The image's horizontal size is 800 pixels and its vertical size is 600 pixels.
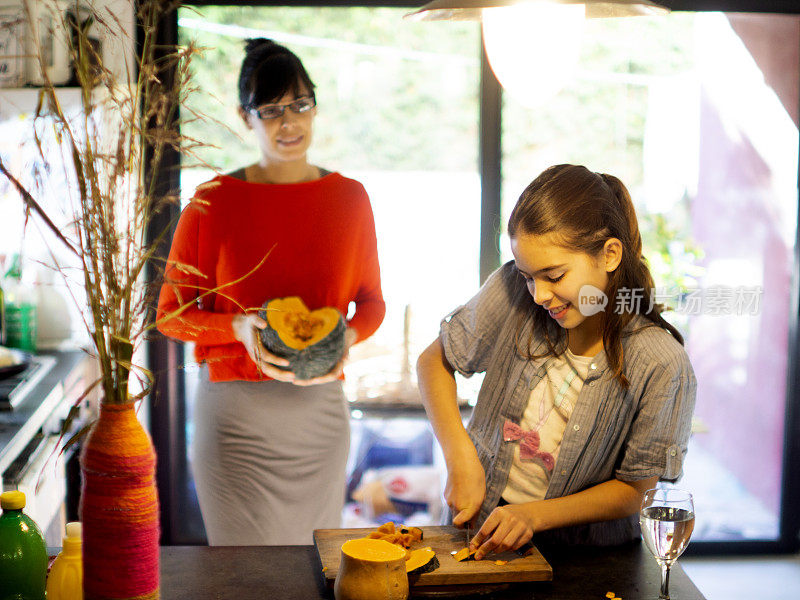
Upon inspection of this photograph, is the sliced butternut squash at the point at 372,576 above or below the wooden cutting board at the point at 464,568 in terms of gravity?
above

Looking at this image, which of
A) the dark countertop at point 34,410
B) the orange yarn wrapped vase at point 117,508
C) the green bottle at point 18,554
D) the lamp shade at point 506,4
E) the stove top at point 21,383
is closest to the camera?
the orange yarn wrapped vase at point 117,508

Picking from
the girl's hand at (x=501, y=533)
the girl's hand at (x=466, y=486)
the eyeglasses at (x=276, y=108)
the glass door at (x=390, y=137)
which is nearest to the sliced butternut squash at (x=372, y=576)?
the girl's hand at (x=501, y=533)

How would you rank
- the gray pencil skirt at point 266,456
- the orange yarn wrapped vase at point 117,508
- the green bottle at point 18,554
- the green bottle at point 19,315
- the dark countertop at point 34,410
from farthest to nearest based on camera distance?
the green bottle at point 19,315
the gray pencil skirt at point 266,456
the dark countertop at point 34,410
the green bottle at point 18,554
the orange yarn wrapped vase at point 117,508

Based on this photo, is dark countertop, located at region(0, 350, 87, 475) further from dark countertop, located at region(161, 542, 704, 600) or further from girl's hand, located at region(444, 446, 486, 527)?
girl's hand, located at region(444, 446, 486, 527)

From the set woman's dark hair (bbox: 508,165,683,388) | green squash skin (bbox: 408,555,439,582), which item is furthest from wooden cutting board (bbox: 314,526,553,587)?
woman's dark hair (bbox: 508,165,683,388)

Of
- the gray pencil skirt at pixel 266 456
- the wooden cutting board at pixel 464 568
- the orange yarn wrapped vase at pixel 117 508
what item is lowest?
the gray pencil skirt at pixel 266 456

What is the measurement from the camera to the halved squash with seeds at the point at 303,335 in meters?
2.07

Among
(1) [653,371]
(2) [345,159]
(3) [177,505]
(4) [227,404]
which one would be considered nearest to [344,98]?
(2) [345,159]

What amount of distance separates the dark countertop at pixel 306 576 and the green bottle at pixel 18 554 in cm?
18

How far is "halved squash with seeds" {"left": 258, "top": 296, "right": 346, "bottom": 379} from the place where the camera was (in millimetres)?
2068

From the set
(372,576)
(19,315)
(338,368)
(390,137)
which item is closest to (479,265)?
(390,137)

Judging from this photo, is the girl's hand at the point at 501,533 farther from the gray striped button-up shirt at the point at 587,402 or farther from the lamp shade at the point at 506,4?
the lamp shade at the point at 506,4

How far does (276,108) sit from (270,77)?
76mm

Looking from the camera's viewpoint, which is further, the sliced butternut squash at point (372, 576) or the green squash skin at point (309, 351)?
the green squash skin at point (309, 351)
